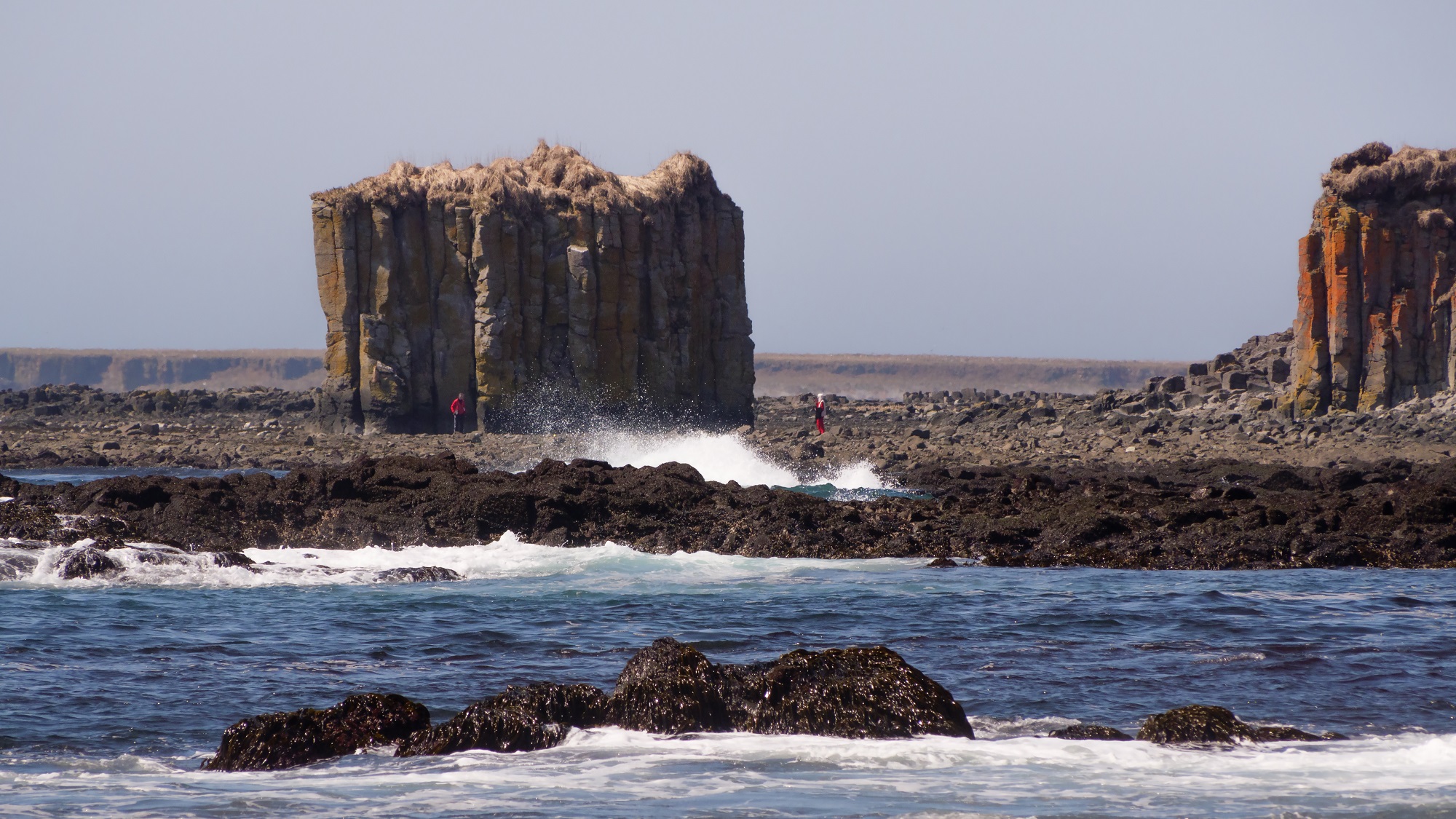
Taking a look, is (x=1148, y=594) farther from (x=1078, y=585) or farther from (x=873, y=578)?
(x=873, y=578)

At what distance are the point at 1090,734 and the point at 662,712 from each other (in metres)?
2.61

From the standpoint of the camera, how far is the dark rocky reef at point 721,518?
17.4m

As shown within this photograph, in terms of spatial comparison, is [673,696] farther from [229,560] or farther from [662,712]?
[229,560]

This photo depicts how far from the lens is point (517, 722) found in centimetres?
815

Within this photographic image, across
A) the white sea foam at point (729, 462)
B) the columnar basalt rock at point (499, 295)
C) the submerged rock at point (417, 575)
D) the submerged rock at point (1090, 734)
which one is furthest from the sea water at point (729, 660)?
the columnar basalt rock at point (499, 295)

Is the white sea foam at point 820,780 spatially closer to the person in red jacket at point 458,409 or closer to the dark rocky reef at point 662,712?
the dark rocky reef at point 662,712

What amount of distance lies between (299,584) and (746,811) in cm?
1020

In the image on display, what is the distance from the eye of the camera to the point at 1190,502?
63.6ft

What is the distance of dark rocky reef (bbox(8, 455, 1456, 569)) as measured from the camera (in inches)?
687

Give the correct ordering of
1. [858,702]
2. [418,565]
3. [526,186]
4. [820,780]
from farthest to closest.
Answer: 1. [526,186]
2. [418,565]
3. [858,702]
4. [820,780]

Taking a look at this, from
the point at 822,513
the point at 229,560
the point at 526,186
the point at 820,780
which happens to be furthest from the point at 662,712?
the point at 526,186

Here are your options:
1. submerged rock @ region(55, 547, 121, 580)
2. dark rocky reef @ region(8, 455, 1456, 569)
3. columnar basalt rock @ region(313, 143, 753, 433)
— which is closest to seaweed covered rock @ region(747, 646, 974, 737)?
dark rocky reef @ region(8, 455, 1456, 569)

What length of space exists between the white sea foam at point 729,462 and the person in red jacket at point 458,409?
5.33 meters

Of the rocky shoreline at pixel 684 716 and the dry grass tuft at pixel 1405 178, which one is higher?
the dry grass tuft at pixel 1405 178
